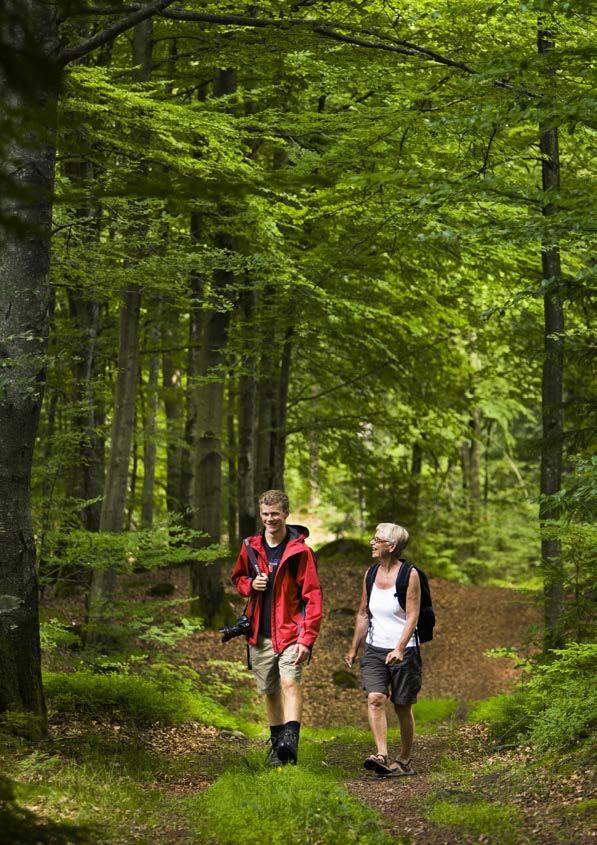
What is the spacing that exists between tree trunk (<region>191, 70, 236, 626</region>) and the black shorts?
6966mm

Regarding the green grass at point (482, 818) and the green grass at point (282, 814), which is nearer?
the green grass at point (282, 814)

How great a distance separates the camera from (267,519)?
→ 6.22 meters

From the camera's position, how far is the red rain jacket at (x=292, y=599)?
616 centimetres

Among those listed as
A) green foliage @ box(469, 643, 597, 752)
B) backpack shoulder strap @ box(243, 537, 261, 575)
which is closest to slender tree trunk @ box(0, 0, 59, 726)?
backpack shoulder strap @ box(243, 537, 261, 575)

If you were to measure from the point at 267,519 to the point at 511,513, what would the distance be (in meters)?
19.2

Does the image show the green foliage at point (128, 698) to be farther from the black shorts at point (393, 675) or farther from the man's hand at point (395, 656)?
the man's hand at point (395, 656)

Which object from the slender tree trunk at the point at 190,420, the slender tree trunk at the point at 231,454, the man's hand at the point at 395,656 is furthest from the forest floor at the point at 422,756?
the slender tree trunk at the point at 231,454

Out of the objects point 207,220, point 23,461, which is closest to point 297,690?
point 23,461

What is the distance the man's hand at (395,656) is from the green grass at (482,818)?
5.01 ft

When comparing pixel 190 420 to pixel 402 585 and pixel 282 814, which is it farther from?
pixel 282 814

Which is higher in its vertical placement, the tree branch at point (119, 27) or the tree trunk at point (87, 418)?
the tree branch at point (119, 27)

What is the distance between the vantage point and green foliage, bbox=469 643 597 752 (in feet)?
20.6

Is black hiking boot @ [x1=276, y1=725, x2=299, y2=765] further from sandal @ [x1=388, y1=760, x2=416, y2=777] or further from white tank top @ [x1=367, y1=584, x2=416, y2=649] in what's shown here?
white tank top @ [x1=367, y1=584, x2=416, y2=649]

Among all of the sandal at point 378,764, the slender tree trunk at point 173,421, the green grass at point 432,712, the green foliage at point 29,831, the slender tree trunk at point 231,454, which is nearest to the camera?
the green foliage at point 29,831
